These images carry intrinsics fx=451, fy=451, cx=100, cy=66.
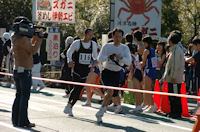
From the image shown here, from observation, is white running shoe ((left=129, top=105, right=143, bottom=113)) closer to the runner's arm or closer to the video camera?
the runner's arm

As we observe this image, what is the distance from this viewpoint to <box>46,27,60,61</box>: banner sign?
19.2 metres

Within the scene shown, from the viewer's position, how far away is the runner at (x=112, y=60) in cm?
875

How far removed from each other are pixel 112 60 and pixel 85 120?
1.36 metres

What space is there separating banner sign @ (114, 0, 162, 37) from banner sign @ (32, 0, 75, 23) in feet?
11.5

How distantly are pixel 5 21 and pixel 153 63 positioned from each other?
3141 cm

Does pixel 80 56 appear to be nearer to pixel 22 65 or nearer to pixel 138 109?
pixel 138 109

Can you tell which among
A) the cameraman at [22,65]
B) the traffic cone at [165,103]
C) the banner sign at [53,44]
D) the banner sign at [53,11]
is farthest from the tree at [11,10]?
the cameraman at [22,65]

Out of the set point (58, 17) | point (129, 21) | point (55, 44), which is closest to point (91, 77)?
point (129, 21)

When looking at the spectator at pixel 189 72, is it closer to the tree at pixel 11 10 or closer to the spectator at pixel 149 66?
the spectator at pixel 149 66

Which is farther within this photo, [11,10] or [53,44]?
[11,10]

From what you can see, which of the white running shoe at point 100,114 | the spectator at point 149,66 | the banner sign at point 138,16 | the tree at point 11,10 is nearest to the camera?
the white running shoe at point 100,114

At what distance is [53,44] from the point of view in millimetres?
19297

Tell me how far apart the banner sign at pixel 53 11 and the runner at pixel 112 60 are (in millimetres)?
11745

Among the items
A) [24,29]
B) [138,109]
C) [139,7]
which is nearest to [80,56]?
[138,109]
